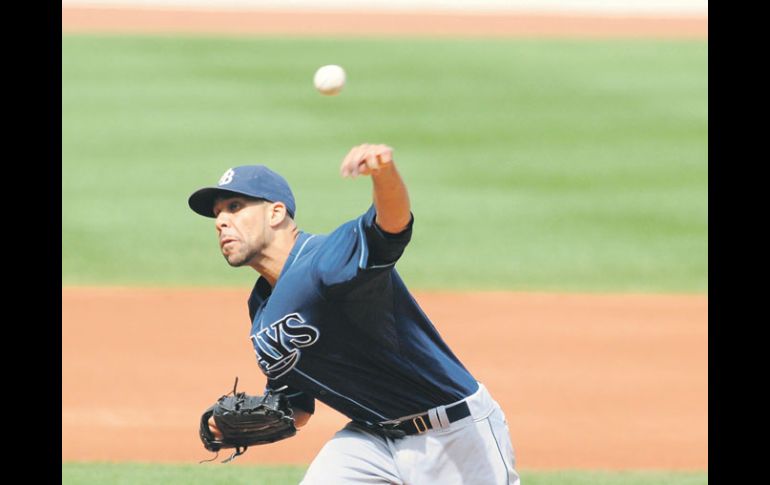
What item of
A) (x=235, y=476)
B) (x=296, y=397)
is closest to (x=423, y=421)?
(x=296, y=397)

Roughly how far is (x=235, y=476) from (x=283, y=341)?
8.72 feet

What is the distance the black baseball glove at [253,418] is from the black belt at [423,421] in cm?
46

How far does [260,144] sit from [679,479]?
9510mm

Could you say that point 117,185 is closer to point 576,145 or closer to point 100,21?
point 576,145

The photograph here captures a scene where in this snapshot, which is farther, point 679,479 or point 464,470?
point 679,479

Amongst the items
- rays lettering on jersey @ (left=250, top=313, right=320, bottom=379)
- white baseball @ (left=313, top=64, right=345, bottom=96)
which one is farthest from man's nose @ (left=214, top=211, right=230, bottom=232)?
white baseball @ (left=313, top=64, right=345, bottom=96)

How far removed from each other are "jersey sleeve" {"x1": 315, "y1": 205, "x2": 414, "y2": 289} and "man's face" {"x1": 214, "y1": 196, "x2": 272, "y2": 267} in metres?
0.41

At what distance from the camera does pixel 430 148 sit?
1577 cm

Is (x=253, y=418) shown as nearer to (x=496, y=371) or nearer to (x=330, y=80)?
(x=330, y=80)

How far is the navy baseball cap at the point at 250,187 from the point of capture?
15.6 feet

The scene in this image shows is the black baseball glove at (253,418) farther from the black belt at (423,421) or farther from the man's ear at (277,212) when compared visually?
the man's ear at (277,212)

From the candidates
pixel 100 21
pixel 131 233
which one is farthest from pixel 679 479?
pixel 100 21

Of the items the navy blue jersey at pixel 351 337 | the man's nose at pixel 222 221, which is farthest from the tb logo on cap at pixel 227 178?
the navy blue jersey at pixel 351 337
